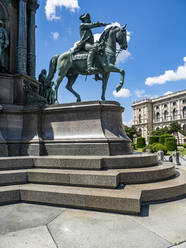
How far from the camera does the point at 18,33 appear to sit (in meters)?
9.85

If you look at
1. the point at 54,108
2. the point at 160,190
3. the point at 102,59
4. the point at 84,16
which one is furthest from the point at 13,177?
the point at 84,16

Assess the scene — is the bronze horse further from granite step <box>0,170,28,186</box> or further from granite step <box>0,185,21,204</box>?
granite step <box>0,185,21,204</box>

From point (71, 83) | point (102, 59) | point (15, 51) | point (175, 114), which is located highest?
point (175, 114)

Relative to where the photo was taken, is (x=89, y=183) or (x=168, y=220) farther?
(x=89, y=183)

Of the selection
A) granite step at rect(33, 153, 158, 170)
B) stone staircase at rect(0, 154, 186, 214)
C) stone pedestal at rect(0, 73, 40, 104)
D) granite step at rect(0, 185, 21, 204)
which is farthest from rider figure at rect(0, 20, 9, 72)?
granite step at rect(0, 185, 21, 204)

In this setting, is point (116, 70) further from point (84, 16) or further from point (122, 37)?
point (84, 16)

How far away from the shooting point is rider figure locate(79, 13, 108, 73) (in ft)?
28.9

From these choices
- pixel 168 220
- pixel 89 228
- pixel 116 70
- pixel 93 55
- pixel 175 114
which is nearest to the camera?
pixel 89 228

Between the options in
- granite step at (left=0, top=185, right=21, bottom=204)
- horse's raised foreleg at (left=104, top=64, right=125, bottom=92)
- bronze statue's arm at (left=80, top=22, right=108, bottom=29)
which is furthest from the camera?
bronze statue's arm at (left=80, top=22, right=108, bottom=29)

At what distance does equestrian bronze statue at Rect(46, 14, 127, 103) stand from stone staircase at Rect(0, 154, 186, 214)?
3946 mm

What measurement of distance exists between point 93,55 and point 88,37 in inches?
39.8

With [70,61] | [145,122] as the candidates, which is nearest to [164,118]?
[145,122]

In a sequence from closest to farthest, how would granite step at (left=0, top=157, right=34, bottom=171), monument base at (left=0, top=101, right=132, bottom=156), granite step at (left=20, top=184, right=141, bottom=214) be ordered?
granite step at (left=20, top=184, right=141, bottom=214) → granite step at (left=0, top=157, right=34, bottom=171) → monument base at (left=0, top=101, right=132, bottom=156)

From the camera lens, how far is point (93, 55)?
8867mm
